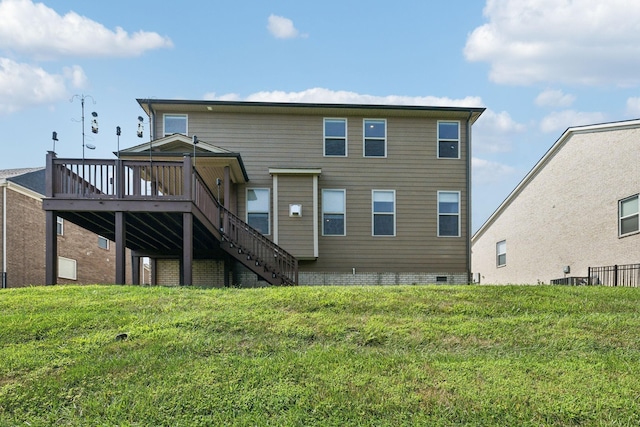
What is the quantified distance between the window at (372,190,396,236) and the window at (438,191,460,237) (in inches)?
56.3

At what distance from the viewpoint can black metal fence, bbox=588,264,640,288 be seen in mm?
12383

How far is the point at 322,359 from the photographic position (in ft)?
16.0

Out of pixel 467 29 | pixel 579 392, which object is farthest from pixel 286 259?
pixel 467 29

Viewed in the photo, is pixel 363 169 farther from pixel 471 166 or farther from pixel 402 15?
pixel 402 15

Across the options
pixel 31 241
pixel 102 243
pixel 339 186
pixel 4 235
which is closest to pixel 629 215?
pixel 339 186

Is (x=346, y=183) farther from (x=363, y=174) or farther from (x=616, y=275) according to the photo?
(x=616, y=275)

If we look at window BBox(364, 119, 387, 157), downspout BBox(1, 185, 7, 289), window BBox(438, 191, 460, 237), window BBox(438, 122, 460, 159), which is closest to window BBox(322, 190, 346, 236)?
window BBox(364, 119, 387, 157)

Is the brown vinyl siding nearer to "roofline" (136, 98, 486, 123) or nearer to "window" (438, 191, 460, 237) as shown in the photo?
"window" (438, 191, 460, 237)

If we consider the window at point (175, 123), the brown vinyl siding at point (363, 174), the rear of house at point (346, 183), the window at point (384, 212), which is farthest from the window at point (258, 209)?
the window at point (384, 212)

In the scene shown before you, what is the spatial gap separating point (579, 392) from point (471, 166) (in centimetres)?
1105

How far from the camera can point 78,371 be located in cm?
463

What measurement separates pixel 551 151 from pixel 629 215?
4.52 meters

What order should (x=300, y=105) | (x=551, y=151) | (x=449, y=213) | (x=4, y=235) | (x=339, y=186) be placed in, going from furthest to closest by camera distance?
1. (x=551, y=151)
2. (x=4, y=235)
3. (x=449, y=213)
4. (x=339, y=186)
5. (x=300, y=105)

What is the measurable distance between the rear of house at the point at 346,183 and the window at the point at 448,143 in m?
0.03
